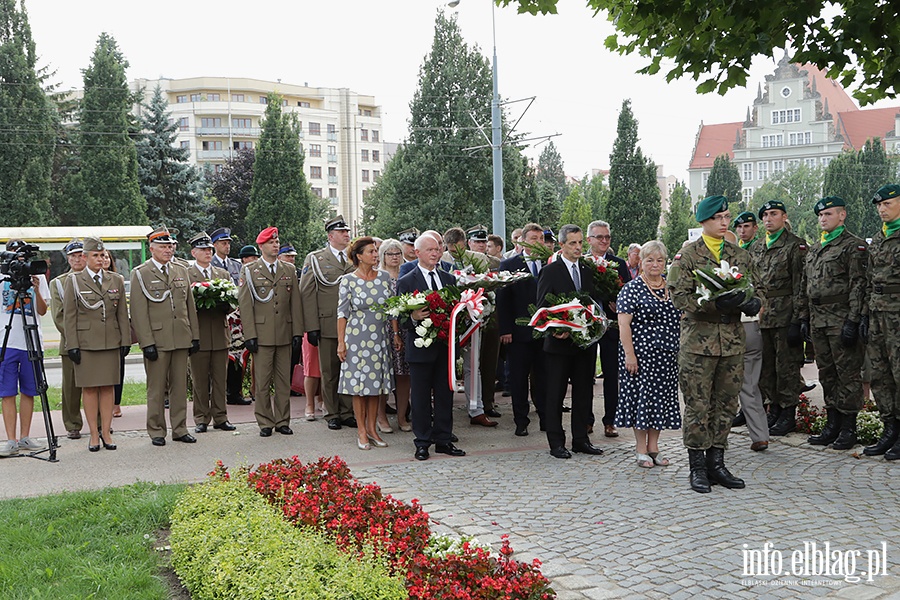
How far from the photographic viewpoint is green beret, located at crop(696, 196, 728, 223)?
6.98 meters

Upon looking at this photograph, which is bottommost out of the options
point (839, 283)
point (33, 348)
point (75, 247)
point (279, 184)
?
point (33, 348)

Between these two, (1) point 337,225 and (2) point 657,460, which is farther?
(1) point 337,225

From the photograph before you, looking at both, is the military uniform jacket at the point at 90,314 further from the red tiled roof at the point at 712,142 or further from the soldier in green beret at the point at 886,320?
the red tiled roof at the point at 712,142

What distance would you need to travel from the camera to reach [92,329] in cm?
892

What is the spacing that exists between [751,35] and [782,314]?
365 centimetres

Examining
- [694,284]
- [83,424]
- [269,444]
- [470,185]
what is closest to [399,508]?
[694,284]

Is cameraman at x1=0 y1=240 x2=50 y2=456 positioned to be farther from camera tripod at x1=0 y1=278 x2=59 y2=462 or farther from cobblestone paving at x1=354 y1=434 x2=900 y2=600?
cobblestone paving at x1=354 y1=434 x2=900 y2=600

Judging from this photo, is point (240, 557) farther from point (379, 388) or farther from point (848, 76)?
point (848, 76)

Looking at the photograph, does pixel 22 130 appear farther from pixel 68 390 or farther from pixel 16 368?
pixel 16 368

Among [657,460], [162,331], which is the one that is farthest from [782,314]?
[162,331]

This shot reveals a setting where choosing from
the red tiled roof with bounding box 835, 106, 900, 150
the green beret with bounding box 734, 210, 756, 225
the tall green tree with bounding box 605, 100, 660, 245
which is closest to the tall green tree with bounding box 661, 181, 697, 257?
the tall green tree with bounding box 605, 100, 660, 245

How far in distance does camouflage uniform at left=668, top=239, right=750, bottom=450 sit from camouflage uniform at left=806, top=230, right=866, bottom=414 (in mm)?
1938

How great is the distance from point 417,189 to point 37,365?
37745 mm

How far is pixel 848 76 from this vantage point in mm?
7152
